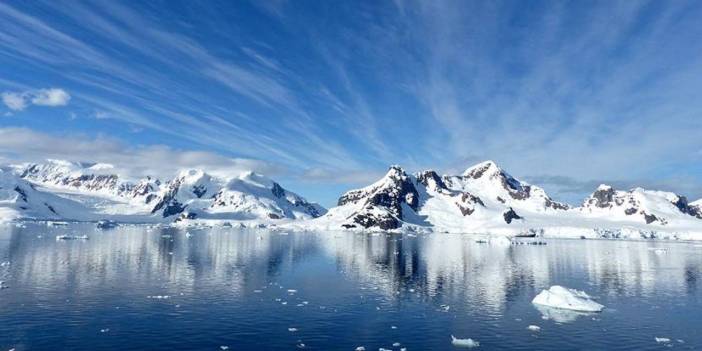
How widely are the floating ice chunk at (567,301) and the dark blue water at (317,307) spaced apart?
7.16 ft

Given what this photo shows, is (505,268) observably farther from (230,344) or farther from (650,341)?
(230,344)

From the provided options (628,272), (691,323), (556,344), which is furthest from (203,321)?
(628,272)

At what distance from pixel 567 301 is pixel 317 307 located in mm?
34465

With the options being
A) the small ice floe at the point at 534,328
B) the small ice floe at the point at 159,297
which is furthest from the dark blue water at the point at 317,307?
the small ice floe at the point at 534,328

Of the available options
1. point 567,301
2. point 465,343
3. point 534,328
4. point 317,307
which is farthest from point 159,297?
point 567,301

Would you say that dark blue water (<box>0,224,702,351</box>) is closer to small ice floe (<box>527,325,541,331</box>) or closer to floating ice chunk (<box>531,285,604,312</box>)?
small ice floe (<box>527,325,541,331</box>)

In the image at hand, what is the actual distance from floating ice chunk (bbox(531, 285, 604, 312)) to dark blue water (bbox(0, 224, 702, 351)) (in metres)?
2.18

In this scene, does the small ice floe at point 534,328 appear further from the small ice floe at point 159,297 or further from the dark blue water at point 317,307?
the small ice floe at point 159,297

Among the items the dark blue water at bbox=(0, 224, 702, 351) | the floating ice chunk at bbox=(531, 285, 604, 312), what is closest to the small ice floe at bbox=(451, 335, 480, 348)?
the dark blue water at bbox=(0, 224, 702, 351)

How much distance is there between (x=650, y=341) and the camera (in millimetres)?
53500

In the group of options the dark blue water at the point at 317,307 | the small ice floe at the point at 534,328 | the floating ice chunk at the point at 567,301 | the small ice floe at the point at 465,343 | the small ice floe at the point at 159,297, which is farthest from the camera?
the small ice floe at the point at 159,297

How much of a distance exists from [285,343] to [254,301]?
2181cm

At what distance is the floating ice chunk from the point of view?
68.1m

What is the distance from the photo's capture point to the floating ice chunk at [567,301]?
68.1 meters
